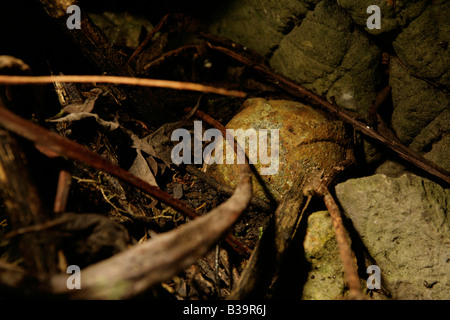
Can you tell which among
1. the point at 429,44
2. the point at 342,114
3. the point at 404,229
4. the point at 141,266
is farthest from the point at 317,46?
the point at 141,266

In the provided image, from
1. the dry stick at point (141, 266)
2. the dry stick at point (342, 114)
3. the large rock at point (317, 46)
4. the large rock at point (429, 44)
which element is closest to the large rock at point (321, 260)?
the dry stick at point (342, 114)

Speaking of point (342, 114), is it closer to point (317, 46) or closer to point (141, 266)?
point (317, 46)

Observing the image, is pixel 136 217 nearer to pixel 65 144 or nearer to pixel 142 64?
pixel 65 144

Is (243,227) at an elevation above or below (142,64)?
below

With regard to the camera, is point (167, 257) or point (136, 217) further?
point (136, 217)

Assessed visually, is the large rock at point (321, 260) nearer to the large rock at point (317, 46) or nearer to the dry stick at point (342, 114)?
the dry stick at point (342, 114)

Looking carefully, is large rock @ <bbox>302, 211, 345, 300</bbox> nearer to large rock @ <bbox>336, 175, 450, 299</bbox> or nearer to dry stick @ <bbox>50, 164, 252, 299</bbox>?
large rock @ <bbox>336, 175, 450, 299</bbox>
